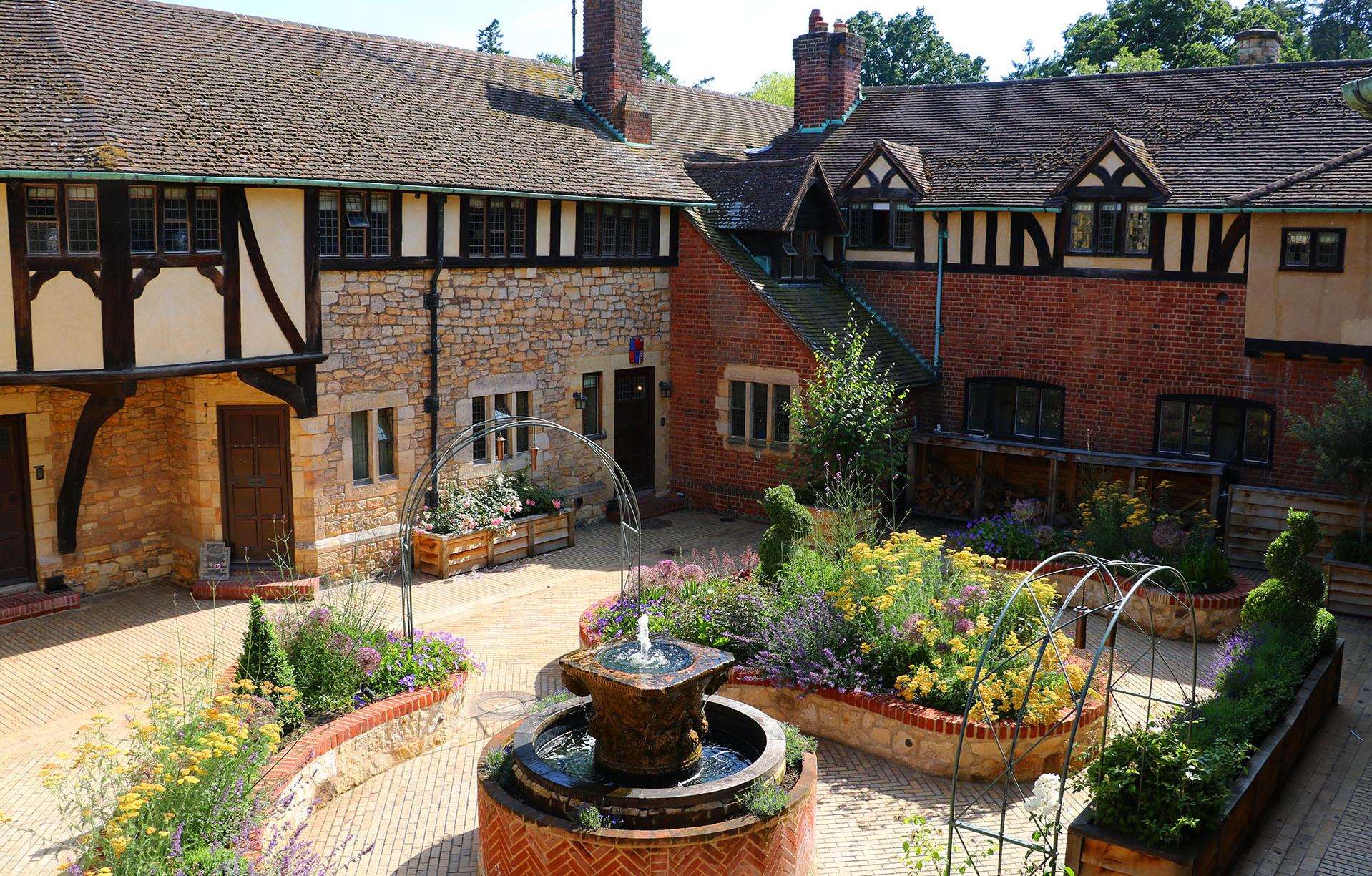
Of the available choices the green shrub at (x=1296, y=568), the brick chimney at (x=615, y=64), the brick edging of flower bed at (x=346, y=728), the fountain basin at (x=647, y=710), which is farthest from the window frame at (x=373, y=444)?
the green shrub at (x=1296, y=568)

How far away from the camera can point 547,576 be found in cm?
1655

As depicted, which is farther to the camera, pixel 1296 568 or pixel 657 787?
pixel 1296 568

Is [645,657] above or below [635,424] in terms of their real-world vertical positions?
below

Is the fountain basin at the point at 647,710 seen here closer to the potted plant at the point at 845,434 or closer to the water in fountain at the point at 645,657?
the water in fountain at the point at 645,657

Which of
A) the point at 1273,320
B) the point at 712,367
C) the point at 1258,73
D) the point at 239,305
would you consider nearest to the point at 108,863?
the point at 239,305

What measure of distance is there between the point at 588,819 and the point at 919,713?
396 centimetres

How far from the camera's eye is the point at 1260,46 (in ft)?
69.6

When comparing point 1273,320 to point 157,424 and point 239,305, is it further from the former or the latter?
point 157,424

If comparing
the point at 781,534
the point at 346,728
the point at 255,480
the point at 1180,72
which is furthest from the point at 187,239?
the point at 1180,72

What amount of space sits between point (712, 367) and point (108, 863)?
14340 millimetres

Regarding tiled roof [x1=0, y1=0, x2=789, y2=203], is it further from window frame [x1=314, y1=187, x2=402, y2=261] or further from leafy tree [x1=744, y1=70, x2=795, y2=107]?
leafy tree [x1=744, y1=70, x2=795, y2=107]

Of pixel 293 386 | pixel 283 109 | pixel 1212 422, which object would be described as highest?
pixel 283 109

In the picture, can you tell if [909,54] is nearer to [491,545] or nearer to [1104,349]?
[1104,349]

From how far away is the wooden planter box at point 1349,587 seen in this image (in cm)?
1462
